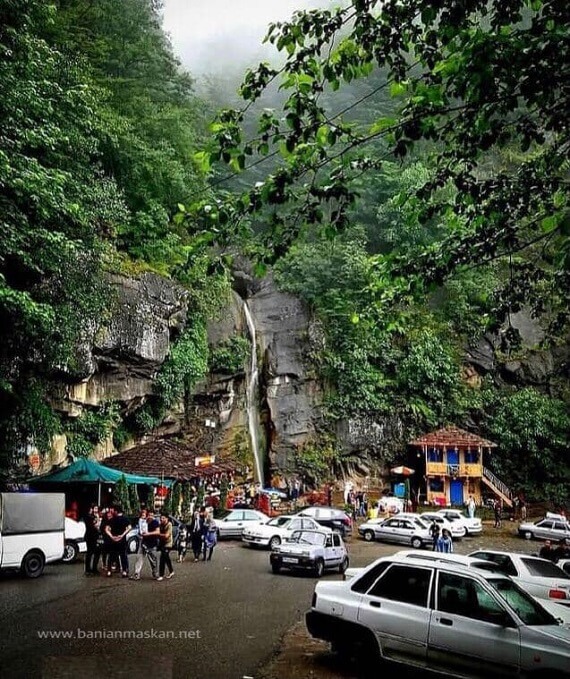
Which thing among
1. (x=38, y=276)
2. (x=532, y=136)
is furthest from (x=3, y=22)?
(x=532, y=136)

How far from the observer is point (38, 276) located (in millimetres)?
17969

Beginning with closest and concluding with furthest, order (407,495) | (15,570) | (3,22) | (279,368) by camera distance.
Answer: (15,570), (3,22), (407,495), (279,368)

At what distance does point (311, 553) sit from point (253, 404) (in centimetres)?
2115

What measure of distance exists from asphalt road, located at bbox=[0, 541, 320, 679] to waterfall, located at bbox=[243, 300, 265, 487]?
1956cm

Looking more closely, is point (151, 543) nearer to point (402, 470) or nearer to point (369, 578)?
point (369, 578)

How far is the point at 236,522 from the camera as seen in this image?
22969 mm

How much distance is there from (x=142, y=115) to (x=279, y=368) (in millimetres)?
16939

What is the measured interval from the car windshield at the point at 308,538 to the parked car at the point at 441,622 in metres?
8.58

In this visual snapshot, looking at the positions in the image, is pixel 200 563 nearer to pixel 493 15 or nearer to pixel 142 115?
pixel 493 15

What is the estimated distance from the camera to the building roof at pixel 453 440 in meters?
33.2

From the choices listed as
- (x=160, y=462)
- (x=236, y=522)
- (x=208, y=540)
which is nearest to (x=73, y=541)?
(x=208, y=540)

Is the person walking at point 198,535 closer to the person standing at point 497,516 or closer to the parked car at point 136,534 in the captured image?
the parked car at point 136,534

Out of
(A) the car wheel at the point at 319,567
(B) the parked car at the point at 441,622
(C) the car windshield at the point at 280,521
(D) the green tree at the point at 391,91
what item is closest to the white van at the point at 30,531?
(A) the car wheel at the point at 319,567

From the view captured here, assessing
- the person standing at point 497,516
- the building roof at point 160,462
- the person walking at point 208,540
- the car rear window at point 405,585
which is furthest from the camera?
the person standing at point 497,516
